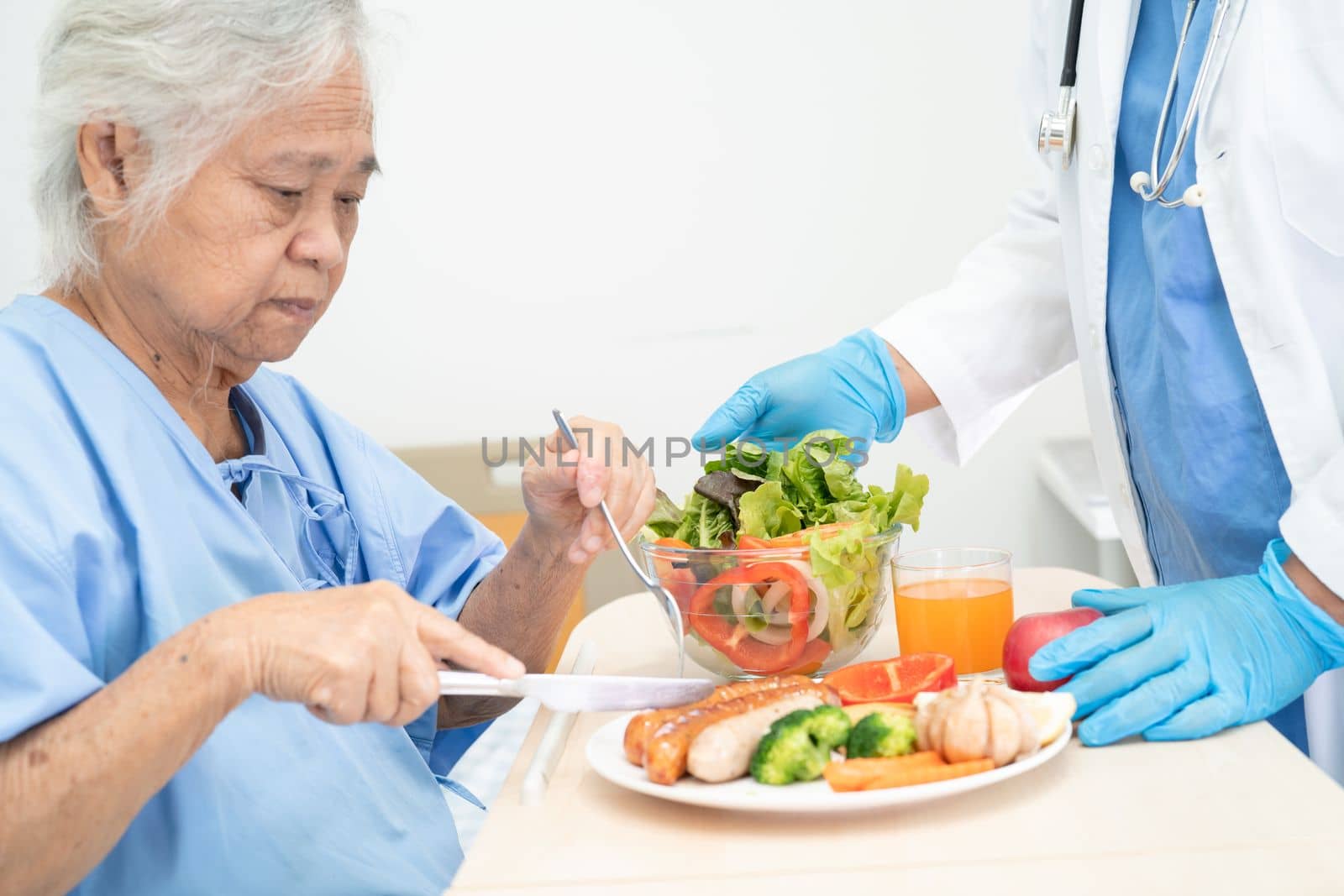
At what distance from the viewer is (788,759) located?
0.85 m

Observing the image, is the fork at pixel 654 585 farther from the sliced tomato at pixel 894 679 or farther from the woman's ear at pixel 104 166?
the woman's ear at pixel 104 166

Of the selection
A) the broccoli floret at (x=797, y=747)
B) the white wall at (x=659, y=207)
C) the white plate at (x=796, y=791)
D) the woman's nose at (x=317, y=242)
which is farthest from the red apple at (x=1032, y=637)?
the white wall at (x=659, y=207)

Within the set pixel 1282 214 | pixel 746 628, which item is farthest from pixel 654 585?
pixel 1282 214

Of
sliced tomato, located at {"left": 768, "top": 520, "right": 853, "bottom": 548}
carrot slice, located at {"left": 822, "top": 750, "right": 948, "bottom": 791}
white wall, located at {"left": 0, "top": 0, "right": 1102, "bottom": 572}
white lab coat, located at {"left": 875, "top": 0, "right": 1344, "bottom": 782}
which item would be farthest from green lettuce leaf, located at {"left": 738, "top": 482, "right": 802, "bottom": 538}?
white wall, located at {"left": 0, "top": 0, "right": 1102, "bottom": 572}

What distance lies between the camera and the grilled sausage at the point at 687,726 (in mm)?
854

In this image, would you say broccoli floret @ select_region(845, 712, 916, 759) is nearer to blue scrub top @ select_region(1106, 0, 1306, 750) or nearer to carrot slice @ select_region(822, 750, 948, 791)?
carrot slice @ select_region(822, 750, 948, 791)

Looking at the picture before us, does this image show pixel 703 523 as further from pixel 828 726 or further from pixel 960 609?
pixel 828 726

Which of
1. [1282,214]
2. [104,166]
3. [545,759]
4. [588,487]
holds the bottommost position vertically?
[545,759]

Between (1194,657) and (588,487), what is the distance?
589 mm

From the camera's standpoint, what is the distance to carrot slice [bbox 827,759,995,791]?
827 mm

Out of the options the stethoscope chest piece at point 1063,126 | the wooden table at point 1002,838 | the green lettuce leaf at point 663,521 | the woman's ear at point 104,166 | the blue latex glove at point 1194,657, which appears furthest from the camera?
the stethoscope chest piece at point 1063,126

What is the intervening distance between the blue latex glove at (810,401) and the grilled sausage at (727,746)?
0.64m

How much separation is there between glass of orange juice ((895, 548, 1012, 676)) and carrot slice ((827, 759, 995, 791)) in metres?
0.30

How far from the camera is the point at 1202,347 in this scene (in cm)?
124
